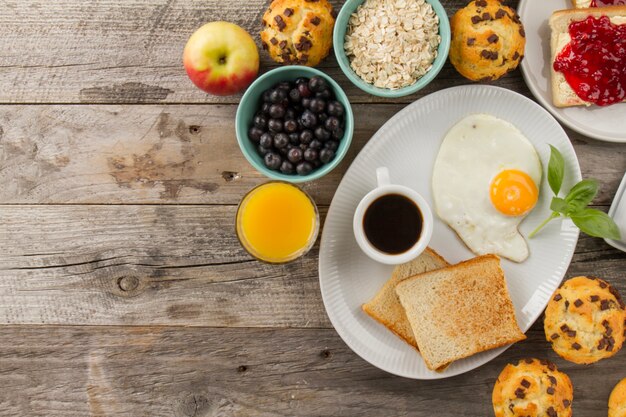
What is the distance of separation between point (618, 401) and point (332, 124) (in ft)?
4.36

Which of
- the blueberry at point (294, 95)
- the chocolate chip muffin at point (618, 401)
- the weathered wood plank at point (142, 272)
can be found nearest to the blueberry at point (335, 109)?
the blueberry at point (294, 95)

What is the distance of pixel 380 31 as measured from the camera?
1724 mm

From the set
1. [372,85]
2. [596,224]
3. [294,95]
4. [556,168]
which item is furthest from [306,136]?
[596,224]

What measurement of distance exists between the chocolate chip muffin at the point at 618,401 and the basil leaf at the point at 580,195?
655mm

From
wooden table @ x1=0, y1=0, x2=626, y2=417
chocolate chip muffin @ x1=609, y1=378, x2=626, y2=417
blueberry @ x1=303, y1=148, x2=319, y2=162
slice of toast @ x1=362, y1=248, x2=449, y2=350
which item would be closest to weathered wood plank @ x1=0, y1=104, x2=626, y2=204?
wooden table @ x1=0, y1=0, x2=626, y2=417

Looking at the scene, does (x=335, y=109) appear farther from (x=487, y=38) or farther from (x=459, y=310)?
(x=459, y=310)

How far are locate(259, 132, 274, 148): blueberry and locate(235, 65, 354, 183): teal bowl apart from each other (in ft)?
0.16

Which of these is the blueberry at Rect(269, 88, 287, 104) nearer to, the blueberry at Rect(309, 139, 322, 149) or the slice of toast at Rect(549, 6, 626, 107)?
the blueberry at Rect(309, 139, 322, 149)

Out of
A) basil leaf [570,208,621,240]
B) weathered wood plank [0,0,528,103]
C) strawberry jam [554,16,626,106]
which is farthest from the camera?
weathered wood plank [0,0,528,103]

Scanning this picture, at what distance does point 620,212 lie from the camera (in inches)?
72.8

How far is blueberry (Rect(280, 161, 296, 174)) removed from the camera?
1.73 metres

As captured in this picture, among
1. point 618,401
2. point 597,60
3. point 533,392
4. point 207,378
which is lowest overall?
point 207,378

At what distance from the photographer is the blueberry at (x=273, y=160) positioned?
5.66ft

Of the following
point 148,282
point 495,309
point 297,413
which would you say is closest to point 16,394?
point 148,282
